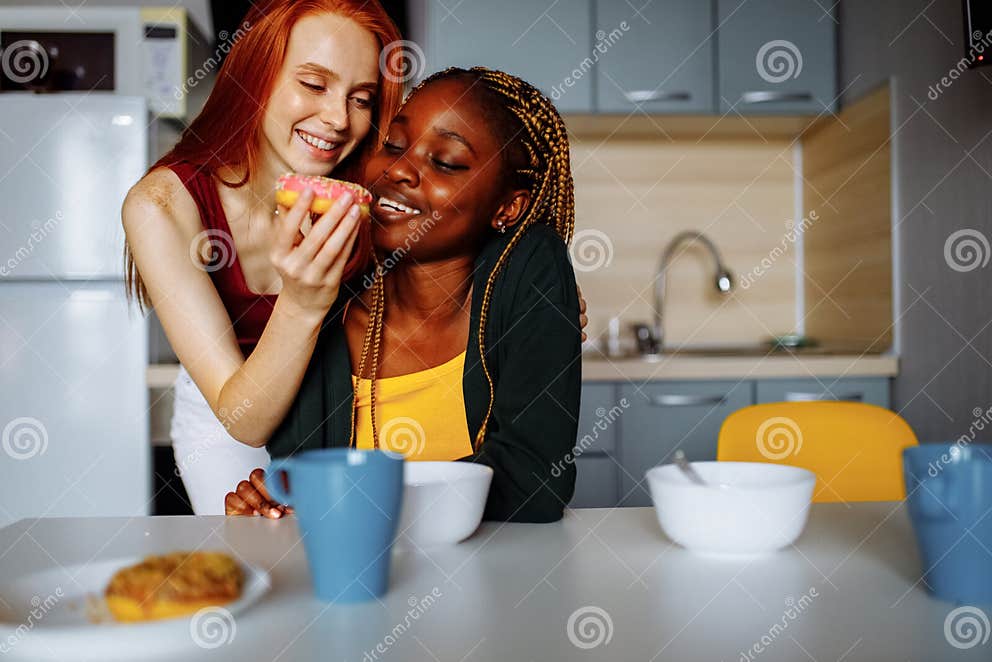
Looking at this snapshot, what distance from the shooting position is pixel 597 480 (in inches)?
85.4

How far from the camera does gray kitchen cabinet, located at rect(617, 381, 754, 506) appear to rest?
7.07 ft

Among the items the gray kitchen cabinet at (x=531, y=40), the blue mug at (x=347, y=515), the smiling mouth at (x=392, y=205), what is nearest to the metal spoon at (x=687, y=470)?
the blue mug at (x=347, y=515)

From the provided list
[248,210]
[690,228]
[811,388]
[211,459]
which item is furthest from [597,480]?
[248,210]

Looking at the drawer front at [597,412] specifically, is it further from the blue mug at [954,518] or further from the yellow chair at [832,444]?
the blue mug at [954,518]

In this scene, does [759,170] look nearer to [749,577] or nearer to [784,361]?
[784,361]

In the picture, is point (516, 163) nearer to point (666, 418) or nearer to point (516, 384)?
point (516, 384)

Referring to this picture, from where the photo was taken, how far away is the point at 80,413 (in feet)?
7.26

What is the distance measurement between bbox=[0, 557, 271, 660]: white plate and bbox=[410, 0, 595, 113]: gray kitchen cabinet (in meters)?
1.98

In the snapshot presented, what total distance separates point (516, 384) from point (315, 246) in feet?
0.90

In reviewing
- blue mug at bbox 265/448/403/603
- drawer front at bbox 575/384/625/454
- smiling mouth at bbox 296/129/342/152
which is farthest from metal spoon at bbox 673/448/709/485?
drawer front at bbox 575/384/625/454

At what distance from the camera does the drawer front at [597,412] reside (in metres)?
2.14

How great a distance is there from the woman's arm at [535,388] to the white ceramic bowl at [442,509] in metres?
0.11

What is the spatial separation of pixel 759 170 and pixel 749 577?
2.27m

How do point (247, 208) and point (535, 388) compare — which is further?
point (247, 208)
